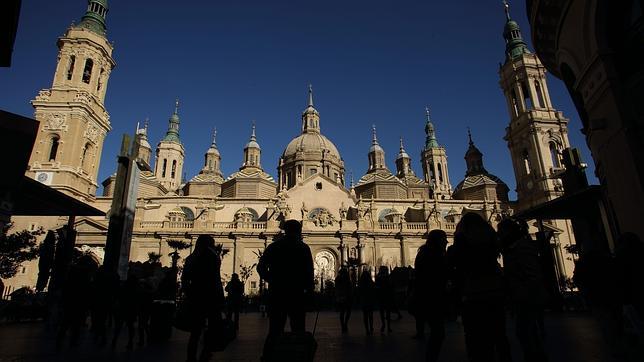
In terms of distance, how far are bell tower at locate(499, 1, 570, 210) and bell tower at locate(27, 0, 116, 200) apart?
4691 centimetres

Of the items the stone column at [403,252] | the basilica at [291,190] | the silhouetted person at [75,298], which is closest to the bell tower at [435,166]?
the basilica at [291,190]

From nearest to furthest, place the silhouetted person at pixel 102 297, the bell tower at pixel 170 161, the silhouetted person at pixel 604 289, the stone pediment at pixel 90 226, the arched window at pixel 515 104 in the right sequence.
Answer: the silhouetted person at pixel 604 289 → the silhouetted person at pixel 102 297 → the stone pediment at pixel 90 226 → the arched window at pixel 515 104 → the bell tower at pixel 170 161

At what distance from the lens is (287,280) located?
4969 millimetres

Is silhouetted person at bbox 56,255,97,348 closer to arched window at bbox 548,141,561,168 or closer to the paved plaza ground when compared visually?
the paved plaza ground

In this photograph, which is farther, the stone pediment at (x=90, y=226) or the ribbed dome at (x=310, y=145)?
the ribbed dome at (x=310, y=145)

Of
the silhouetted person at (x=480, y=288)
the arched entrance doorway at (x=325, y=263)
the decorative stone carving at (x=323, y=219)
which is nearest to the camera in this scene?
the silhouetted person at (x=480, y=288)

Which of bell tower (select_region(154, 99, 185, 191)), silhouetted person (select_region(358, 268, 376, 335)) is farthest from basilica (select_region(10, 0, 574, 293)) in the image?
silhouetted person (select_region(358, 268, 376, 335))

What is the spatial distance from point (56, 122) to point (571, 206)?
42.3 meters

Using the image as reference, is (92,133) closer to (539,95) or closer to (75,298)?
(75,298)

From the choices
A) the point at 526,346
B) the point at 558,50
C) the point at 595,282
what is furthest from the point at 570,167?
the point at 526,346

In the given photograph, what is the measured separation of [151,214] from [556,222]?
44586mm

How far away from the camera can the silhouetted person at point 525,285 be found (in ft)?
14.3

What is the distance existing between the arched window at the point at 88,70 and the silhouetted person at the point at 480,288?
45515 millimetres

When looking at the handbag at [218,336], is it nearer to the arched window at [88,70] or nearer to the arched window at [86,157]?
the arched window at [86,157]
